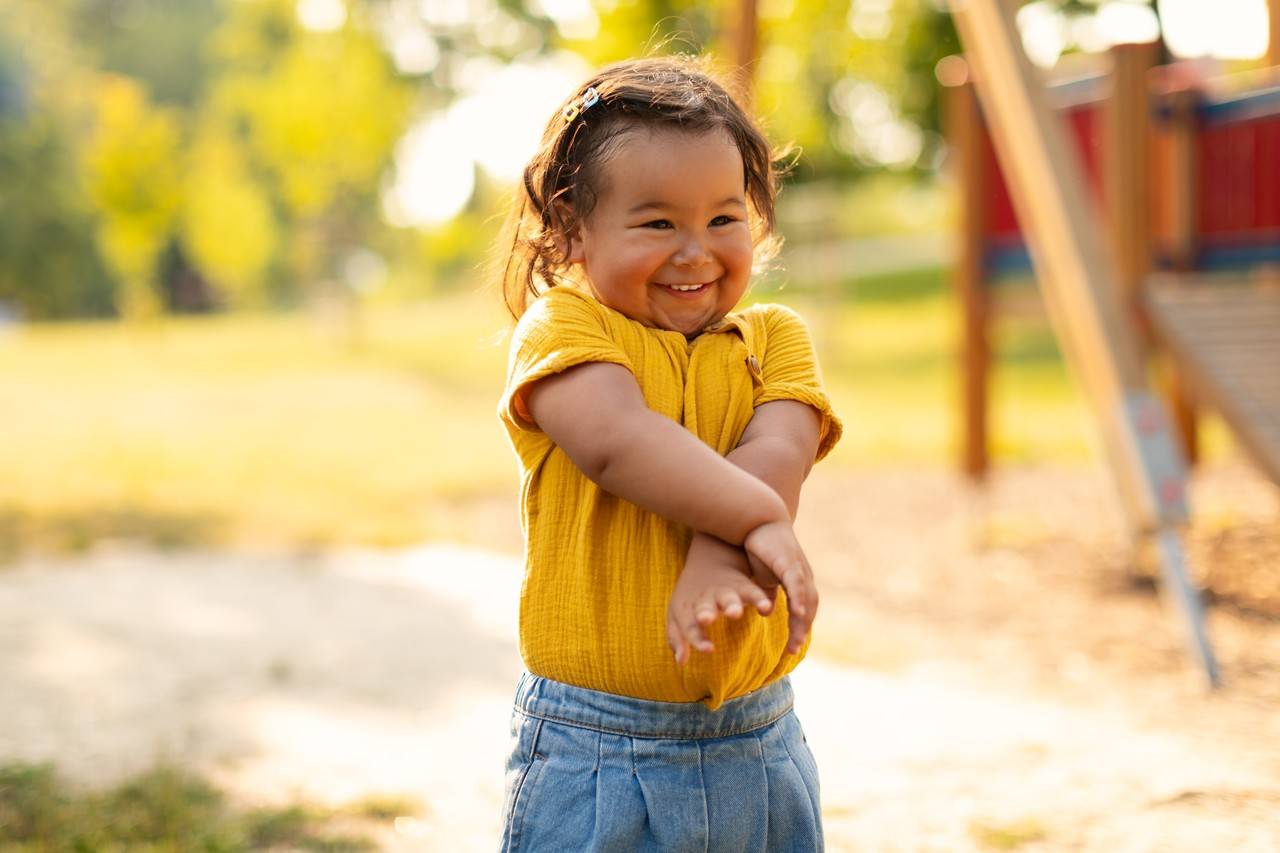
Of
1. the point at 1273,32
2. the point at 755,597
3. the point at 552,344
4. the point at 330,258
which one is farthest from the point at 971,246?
the point at 330,258

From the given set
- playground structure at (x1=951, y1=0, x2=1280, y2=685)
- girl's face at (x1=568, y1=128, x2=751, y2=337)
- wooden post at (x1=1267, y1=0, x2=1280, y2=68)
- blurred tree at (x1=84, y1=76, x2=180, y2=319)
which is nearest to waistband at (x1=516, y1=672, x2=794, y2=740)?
girl's face at (x1=568, y1=128, x2=751, y2=337)

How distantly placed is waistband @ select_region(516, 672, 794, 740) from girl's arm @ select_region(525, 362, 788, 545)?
0.26m

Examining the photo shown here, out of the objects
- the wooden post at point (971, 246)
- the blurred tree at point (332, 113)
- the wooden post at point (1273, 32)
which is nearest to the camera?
the wooden post at point (1273, 32)

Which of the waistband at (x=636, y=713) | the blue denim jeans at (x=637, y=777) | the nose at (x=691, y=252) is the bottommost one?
the blue denim jeans at (x=637, y=777)

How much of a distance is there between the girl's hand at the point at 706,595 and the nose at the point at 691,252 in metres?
0.34

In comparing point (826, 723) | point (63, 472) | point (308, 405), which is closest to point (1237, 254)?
point (826, 723)

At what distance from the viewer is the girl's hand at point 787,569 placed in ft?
4.56

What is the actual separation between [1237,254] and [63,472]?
22.8ft

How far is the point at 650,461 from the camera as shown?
1458 millimetres

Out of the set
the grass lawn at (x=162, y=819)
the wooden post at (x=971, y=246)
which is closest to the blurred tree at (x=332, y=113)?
the wooden post at (x=971, y=246)

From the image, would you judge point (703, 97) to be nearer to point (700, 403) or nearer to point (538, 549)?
point (700, 403)

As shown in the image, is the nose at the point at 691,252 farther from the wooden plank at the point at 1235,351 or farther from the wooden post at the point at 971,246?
the wooden post at the point at 971,246

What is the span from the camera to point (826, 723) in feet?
11.3

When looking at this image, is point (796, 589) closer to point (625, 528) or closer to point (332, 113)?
point (625, 528)
